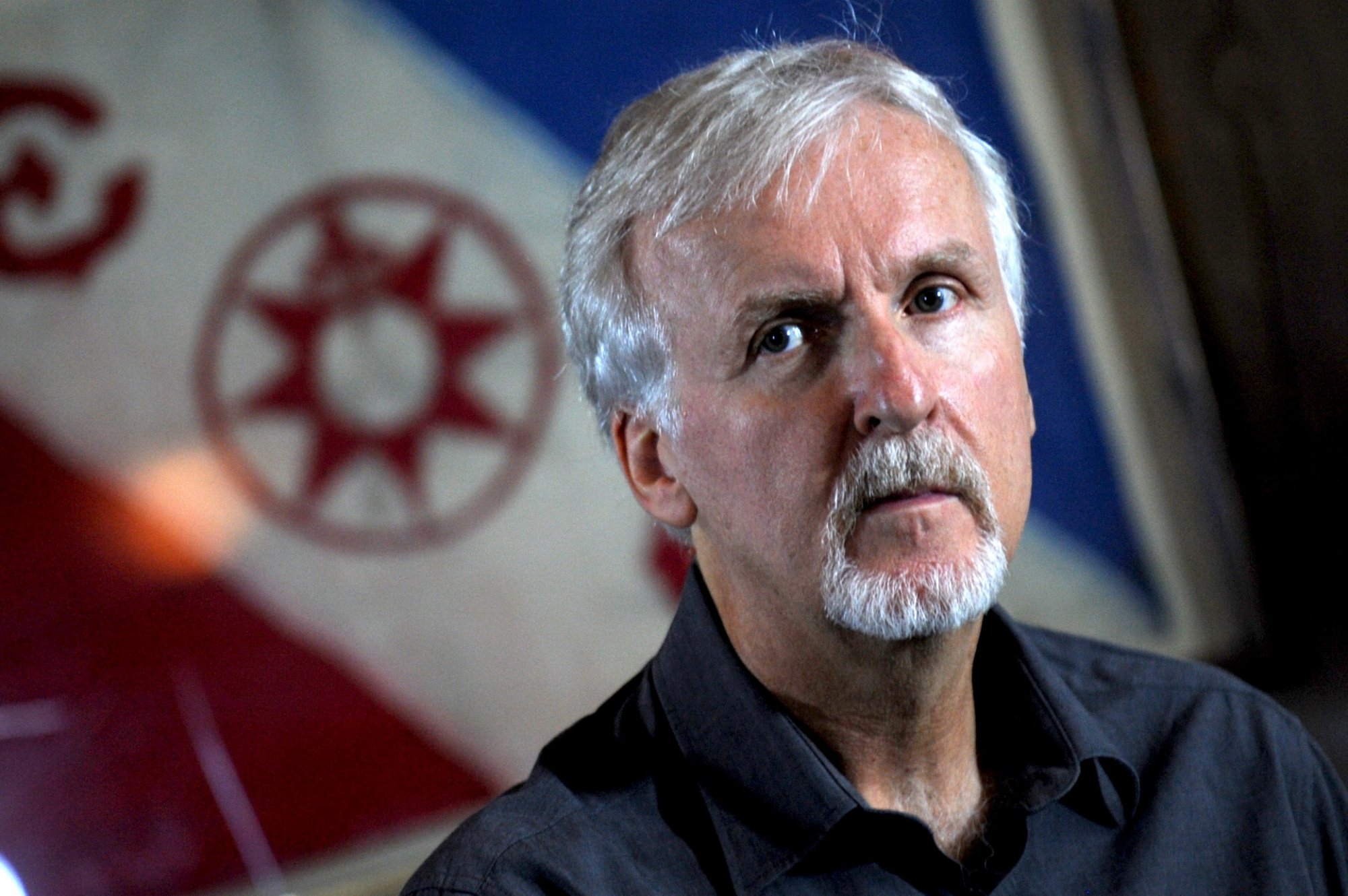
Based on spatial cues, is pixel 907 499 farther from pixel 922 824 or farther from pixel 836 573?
pixel 922 824

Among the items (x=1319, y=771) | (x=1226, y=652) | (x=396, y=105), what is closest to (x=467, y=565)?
(x=396, y=105)

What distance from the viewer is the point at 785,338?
115 centimetres

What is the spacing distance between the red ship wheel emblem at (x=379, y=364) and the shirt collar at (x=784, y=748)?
77 centimetres

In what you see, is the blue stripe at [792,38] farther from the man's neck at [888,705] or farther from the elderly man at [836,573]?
the man's neck at [888,705]

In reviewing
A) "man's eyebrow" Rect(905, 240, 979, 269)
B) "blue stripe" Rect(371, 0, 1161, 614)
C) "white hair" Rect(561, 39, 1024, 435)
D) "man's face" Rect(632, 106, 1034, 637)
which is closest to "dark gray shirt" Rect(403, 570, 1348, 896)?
"man's face" Rect(632, 106, 1034, 637)

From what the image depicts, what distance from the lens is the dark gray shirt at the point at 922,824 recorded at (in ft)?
3.60

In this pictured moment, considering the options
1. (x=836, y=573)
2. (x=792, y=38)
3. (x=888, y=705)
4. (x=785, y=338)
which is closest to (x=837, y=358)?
(x=785, y=338)

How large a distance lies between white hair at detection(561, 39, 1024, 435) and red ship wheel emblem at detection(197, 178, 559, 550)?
25.8 inches

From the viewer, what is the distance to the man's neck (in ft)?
3.83

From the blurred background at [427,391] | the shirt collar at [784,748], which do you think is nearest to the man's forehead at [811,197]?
the shirt collar at [784,748]

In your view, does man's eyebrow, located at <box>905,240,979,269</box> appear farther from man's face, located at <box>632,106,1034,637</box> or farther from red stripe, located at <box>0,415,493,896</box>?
red stripe, located at <box>0,415,493,896</box>

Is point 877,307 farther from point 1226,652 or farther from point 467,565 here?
point 1226,652

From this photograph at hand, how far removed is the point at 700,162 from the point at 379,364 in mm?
913

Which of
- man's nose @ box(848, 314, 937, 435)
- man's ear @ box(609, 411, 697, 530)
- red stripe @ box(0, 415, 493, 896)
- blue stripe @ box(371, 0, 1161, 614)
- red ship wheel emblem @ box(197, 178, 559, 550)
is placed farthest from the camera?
blue stripe @ box(371, 0, 1161, 614)
